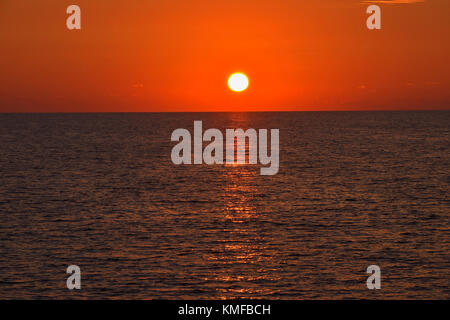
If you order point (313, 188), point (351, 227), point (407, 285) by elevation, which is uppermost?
point (313, 188)

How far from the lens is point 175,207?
61.6 metres

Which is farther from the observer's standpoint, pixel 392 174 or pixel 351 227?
pixel 392 174

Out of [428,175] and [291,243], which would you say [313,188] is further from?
[291,243]

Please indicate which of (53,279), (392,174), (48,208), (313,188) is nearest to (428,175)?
(392,174)

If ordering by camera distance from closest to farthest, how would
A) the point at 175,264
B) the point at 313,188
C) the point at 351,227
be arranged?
the point at 175,264 → the point at 351,227 → the point at 313,188

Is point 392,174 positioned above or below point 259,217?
above

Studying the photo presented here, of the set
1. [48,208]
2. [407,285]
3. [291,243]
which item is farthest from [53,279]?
[48,208]

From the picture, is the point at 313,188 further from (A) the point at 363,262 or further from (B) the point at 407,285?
(B) the point at 407,285

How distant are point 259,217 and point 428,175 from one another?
4302 cm

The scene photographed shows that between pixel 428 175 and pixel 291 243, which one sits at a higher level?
pixel 428 175

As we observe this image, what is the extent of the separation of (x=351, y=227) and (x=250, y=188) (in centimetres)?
2798

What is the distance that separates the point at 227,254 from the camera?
1628 inches
